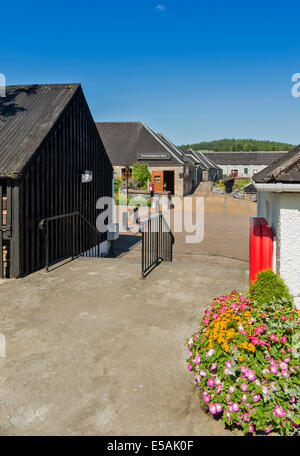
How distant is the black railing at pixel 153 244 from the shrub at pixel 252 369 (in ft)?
14.5

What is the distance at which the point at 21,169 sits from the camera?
748 centimetres

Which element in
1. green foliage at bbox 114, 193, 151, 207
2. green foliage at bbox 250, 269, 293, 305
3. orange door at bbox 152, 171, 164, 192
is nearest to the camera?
green foliage at bbox 250, 269, 293, 305

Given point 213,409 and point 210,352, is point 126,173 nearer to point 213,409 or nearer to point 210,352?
point 210,352

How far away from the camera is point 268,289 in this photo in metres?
4.71

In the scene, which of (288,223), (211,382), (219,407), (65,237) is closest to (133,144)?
(65,237)

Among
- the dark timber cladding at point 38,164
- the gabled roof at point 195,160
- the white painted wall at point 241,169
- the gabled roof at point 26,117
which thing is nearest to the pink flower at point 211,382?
the dark timber cladding at point 38,164

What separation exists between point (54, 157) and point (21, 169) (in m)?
1.83

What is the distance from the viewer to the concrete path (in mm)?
3305

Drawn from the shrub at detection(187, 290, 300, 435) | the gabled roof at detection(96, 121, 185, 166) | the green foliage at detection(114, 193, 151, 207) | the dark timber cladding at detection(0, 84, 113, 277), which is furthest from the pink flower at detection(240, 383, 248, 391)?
the gabled roof at detection(96, 121, 185, 166)

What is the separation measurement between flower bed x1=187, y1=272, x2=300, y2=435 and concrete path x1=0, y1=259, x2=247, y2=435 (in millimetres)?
379

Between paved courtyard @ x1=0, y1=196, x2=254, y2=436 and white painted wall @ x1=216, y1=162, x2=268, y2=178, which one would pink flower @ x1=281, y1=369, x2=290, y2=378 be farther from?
white painted wall @ x1=216, y1=162, x2=268, y2=178

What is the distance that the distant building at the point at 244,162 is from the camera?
93.3 m

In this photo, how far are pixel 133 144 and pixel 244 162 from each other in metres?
62.5

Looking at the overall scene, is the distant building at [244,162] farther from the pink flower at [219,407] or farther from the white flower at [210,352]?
the pink flower at [219,407]
